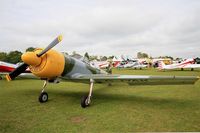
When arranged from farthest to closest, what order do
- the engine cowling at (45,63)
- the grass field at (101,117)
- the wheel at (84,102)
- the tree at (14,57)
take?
the tree at (14,57)
the wheel at (84,102)
the engine cowling at (45,63)
the grass field at (101,117)

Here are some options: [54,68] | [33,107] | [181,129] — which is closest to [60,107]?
[33,107]

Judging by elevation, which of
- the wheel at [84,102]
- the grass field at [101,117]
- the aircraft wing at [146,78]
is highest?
the aircraft wing at [146,78]

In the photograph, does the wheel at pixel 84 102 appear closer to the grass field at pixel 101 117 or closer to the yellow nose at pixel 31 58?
the grass field at pixel 101 117

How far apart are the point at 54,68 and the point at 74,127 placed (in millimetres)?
2677

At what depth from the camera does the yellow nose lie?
625cm

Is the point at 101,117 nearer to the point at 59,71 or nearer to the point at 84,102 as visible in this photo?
the point at 84,102

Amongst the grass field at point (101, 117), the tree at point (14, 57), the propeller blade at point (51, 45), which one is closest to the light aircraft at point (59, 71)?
the propeller blade at point (51, 45)

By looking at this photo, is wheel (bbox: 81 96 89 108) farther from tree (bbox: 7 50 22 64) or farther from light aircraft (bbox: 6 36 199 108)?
tree (bbox: 7 50 22 64)

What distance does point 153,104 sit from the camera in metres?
7.05

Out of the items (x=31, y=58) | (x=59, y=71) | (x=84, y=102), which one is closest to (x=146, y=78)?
(x=84, y=102)

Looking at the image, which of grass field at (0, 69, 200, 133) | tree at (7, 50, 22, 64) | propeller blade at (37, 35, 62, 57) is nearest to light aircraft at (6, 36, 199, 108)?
propeller blade at (37, 35, 62, 57)

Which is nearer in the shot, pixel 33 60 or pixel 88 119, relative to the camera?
pixel 88 119

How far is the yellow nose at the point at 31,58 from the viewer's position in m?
6.25

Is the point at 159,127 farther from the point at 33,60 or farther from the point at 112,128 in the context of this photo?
the point at 33,60
